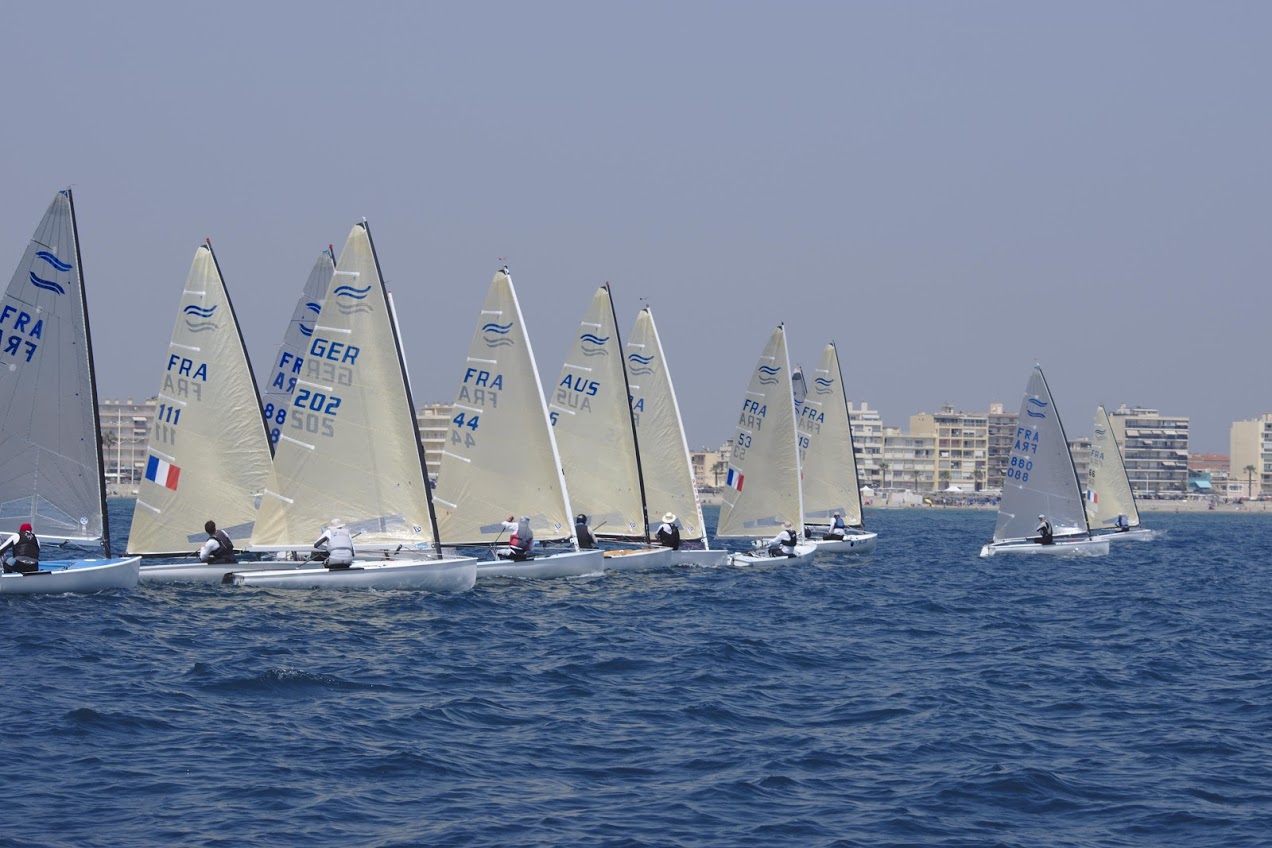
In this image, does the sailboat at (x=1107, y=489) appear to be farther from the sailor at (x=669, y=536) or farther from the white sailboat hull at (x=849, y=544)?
the sailor at (x=669, y=536)

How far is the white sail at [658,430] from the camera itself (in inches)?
1576

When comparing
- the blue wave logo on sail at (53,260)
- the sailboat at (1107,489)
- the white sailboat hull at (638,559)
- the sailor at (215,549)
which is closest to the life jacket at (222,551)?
the sailor at (215,549)

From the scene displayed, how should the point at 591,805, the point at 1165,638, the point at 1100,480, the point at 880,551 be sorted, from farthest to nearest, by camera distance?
the point at 1100,480
the point at 880,551
the point at 1165,638
the point at 591,805

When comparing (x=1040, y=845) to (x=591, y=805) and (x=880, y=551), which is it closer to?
(x=591, y=805)

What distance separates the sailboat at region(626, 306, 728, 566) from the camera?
1575 inches

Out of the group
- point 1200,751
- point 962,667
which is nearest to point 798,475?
point 962,667

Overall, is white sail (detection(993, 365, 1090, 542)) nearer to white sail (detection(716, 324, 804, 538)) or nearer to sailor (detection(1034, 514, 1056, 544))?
sailor (detection(1034, 514, 1056, 544))

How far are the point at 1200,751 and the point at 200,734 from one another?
1017 centimetres

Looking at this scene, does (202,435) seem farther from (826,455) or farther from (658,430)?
(826,455)

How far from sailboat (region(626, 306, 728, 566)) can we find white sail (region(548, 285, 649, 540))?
81.5 inches

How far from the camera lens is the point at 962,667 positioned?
70.0 ft

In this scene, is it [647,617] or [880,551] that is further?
[880,551]

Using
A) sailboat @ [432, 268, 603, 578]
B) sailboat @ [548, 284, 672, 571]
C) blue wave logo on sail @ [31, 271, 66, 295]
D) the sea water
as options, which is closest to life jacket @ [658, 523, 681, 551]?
sailboat @ [548, 284, 672, 571]

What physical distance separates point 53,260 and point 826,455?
30.1 metres
